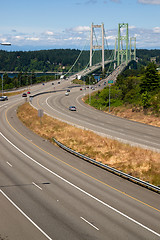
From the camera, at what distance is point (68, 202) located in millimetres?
25594

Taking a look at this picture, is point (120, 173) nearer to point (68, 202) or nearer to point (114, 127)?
point (68, 202)

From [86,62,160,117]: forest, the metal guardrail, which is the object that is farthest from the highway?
[86,62,160,117]: forest

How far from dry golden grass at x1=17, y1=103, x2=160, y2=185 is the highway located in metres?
2.53

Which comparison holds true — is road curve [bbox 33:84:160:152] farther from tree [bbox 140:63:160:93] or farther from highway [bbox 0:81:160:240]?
tree [bbox 140:63:160:93]

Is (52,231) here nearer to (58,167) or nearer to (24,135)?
(58,167)

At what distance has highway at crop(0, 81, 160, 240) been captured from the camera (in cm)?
2070

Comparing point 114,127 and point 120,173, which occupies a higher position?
point 114,127

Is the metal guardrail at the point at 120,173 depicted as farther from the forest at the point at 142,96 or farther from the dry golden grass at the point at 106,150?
the forest at the point at 142,96

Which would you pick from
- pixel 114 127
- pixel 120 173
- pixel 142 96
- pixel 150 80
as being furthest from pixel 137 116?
pixel 120 173

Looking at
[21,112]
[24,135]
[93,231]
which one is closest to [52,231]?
[93,231]

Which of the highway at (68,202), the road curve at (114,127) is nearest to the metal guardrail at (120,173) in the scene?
the highway at (68,202)

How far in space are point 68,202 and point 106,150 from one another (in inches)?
662

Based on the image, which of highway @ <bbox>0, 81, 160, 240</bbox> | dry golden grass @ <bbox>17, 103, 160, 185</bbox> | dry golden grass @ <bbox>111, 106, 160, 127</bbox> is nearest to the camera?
highway @ <bbox>0, 81, 160, 240</bbox>

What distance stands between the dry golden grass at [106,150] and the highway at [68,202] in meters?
2.53
